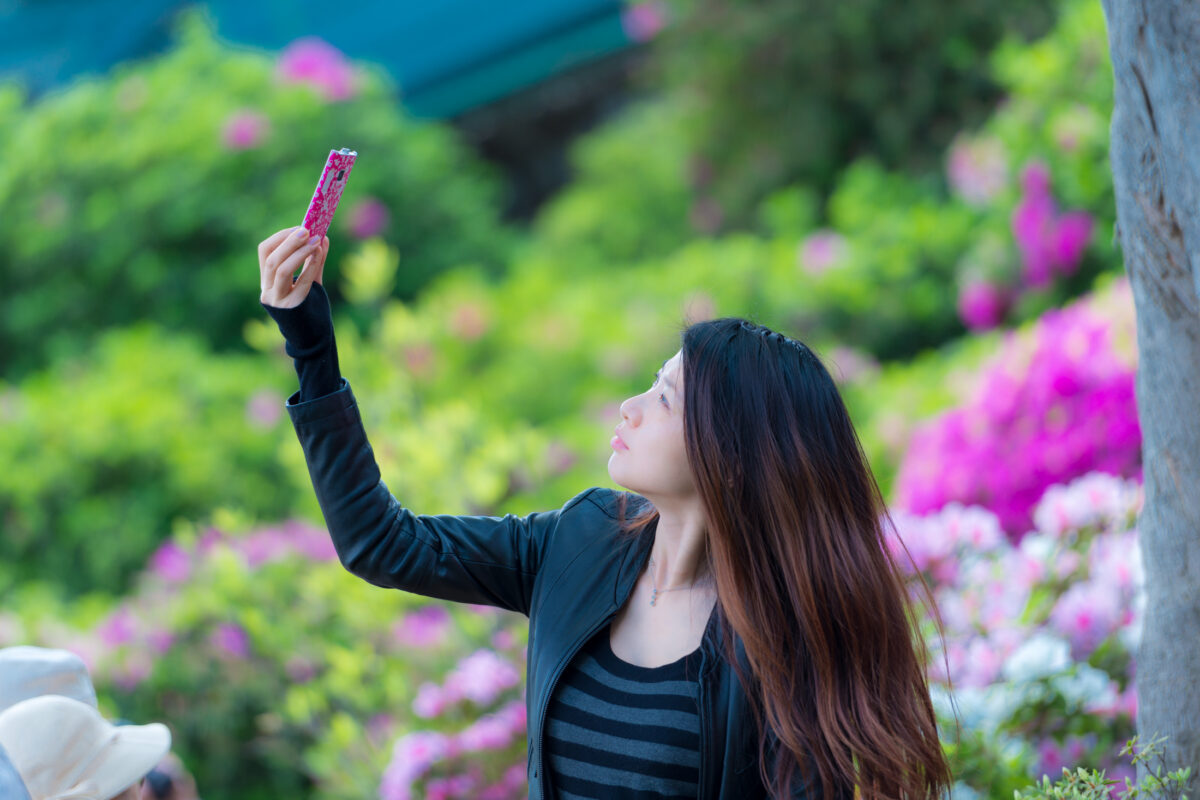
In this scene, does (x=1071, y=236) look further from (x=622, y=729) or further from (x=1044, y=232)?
(x=622, y=729)

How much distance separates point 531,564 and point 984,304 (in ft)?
10.7

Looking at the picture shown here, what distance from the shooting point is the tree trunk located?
1.47 meters

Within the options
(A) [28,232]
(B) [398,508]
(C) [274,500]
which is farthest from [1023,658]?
(A) [28,232]

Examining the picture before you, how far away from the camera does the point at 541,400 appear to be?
517 centimetres

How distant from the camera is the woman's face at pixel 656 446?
1.59 metres

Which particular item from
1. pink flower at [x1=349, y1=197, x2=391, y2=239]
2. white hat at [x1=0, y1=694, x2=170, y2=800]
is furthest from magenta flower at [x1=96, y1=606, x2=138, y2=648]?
pink flower at [x1=349, y1=197, x2=391, y2=239]

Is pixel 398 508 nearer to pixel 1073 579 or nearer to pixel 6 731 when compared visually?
pixel 6 731

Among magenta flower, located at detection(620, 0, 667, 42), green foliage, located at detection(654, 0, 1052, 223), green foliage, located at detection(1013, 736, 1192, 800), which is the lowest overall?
green foliage, located at detection(1013, 736, 1192, 800)

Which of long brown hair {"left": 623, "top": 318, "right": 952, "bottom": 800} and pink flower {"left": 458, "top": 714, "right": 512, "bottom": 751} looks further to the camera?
pink flower {"left": 458, "top": 714, "right": 512, "bottom": 751}

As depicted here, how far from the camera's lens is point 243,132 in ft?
21.2

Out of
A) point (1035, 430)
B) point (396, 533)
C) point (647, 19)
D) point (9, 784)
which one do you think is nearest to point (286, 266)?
point (396, 533)

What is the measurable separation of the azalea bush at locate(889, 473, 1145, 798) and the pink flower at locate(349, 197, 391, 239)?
4469 mm

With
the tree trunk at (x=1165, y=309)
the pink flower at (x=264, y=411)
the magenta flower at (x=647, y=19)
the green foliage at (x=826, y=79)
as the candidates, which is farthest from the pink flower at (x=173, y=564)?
the magenta flower at (x=647, y=19)

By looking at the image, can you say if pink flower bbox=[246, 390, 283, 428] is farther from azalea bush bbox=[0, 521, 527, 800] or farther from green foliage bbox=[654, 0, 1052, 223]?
green foliage bbox=[654, 0, 1052, 223]
